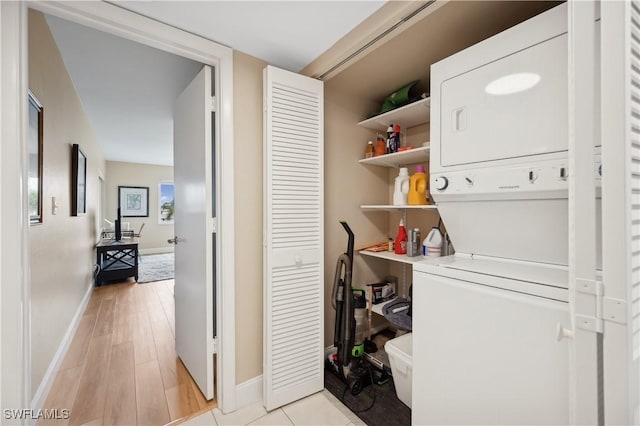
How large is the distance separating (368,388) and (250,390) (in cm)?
78

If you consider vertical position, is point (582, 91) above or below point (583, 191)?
above

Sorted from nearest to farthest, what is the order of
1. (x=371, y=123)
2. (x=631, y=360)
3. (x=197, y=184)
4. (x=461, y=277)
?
(x=631, y=360)
(x=461, y=277)
(x=197, y=184)
(x=371, y=123)

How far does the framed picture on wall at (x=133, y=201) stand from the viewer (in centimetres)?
661

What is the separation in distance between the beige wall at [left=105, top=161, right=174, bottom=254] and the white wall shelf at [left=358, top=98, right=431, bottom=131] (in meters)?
6.66

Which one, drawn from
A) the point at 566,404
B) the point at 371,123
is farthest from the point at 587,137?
the point at 371,123

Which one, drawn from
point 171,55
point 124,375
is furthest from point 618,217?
point 124,375

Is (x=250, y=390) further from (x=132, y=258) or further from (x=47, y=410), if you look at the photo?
(x=132, y=258)

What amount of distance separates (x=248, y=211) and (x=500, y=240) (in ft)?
4.51

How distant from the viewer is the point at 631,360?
0.62m

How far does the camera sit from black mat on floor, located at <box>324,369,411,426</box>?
1560 mm

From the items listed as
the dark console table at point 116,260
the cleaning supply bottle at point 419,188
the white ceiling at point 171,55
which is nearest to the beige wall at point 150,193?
the dark console table at point 116,260

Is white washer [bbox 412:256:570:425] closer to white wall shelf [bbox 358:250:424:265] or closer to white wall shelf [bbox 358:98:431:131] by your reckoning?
white wall shelf [bbox 358:250:424:265]

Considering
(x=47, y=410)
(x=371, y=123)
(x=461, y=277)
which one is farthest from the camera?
(x=371, y=123)

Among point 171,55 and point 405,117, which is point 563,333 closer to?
point 405,117
